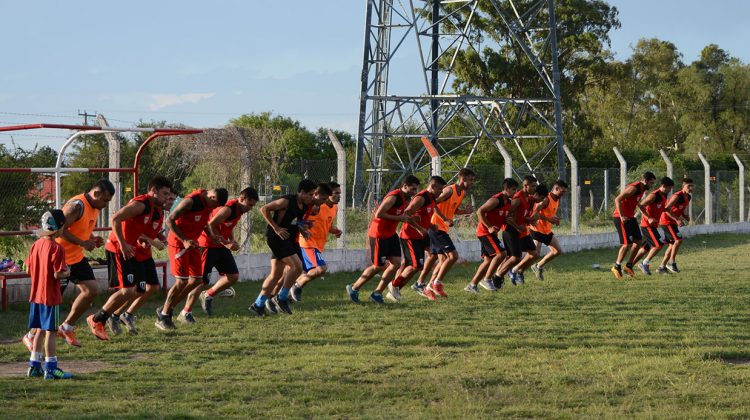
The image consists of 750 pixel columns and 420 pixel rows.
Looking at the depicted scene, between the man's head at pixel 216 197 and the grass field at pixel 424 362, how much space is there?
138 centimetres

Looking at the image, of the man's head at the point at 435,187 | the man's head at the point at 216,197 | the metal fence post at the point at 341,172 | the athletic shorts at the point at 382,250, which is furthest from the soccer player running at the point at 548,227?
the man's head at the point at 216,197

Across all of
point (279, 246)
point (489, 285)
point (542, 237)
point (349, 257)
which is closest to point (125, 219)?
point (279, 246)

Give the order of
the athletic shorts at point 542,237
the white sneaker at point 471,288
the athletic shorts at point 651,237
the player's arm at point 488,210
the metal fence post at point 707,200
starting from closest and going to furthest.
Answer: the player's arm at point 488,210 < the white sneaker at point 471,288 < the athletic shorts at point 542,237 < the athletic shorts at point 651,237 < the metal fence post at point 707,200

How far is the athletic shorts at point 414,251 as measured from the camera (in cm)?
1524

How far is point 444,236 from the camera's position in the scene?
16.2 meters

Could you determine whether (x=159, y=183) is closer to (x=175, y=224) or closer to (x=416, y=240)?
(x=175, y=224)

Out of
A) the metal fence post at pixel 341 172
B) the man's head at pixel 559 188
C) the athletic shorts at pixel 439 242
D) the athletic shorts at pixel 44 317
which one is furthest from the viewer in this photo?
the metal fence post at pixel 341 172

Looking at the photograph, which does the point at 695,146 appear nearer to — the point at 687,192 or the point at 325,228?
the point at 687,192

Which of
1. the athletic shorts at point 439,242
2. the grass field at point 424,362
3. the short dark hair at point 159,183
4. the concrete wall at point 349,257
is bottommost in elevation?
the grass field at point 424,362

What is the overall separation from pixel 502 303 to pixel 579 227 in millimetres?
12712

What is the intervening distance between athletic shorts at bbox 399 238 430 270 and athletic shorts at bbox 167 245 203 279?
3632 millimetres

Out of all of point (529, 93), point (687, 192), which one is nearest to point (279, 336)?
point (687, 192)

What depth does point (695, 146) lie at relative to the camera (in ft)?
221

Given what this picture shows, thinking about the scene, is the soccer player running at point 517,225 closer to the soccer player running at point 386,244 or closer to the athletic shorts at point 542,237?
the athletic shorts at point 542,237
